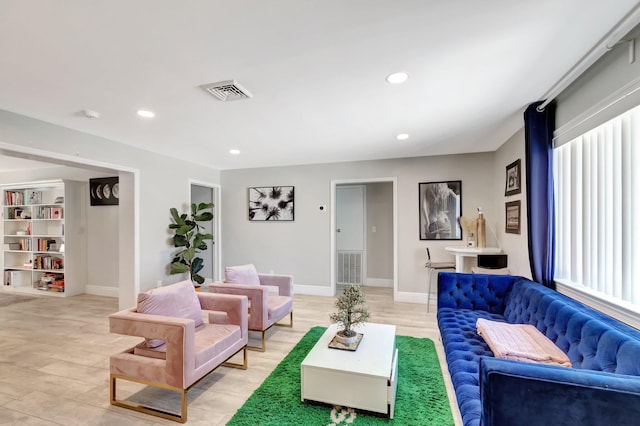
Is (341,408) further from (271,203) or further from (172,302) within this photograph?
(271,203)

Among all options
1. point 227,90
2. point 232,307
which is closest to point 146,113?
point 227,90

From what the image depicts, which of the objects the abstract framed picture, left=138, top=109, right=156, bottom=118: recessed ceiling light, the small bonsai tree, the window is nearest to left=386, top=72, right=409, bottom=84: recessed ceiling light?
the window

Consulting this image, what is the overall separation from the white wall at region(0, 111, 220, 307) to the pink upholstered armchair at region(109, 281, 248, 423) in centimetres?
219

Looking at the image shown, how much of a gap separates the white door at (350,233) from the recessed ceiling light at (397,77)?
3.97 m

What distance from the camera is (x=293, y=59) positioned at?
1.88 meters

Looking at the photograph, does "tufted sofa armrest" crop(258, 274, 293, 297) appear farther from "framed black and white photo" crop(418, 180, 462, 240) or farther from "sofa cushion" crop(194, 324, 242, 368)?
"framed black and white photo" crop(418, 180, 462, 240)

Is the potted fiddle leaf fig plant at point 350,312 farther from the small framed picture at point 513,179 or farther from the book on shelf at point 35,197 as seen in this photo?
the book on shelf at point 35,197

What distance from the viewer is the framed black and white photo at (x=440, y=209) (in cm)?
461

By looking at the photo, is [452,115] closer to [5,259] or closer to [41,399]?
[41,399]

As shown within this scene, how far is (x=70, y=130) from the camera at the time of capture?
10.9 feet

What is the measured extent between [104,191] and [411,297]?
582cm

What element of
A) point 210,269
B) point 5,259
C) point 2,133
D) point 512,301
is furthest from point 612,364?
point 5,259

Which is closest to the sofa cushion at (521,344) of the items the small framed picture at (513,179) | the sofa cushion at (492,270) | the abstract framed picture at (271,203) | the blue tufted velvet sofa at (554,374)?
the blue tufted velvet sofa at (554,374)

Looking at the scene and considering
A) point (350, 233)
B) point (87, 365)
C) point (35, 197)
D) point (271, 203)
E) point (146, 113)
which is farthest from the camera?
point (350, 233)
